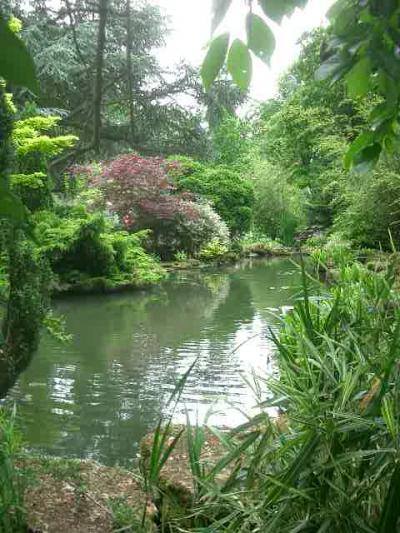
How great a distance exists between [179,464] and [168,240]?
13977mm

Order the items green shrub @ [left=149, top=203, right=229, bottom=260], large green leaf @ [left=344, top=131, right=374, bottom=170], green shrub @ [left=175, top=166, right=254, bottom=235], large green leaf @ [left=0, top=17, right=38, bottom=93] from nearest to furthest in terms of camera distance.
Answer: large green leaf @ [left=0, top=17, right=38, bottom=93] → large green leaf @ [left=344, top=131, right=374, bottom=170] → green shrub @ [left=149, top=203, right=229, bottom=260] → green shrub @ [left=175, top=166, right=254, bottom=235]

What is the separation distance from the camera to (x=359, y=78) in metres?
1.07

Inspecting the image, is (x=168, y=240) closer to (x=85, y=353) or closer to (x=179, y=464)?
(x=85, y=353)

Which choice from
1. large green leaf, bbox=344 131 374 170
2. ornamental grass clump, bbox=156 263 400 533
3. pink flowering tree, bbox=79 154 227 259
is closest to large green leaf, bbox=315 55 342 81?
large green leaf, bbox=344 131 374 170

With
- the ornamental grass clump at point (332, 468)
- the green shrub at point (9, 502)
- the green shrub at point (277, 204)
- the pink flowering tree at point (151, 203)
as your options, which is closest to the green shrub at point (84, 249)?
the pink flowering tree at point (151, 203)

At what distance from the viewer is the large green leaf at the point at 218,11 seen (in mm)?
891

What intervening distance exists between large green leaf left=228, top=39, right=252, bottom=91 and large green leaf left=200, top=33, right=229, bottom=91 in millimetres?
14

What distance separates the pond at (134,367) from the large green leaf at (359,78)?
52.2 inches

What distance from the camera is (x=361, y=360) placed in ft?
6.07

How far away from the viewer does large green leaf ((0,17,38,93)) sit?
1.52 ft

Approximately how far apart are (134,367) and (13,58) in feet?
19.1

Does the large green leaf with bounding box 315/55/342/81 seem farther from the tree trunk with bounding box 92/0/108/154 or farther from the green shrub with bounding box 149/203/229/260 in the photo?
the green shrub with bounding box 149/203/229/260

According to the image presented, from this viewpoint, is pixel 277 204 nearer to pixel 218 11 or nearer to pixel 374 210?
pixel 374 210

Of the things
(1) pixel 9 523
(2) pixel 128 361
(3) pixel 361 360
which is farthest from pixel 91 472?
(2) pixel 128 361
